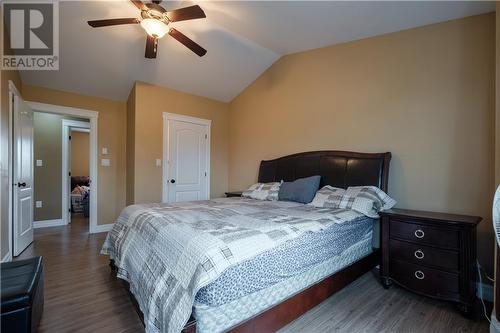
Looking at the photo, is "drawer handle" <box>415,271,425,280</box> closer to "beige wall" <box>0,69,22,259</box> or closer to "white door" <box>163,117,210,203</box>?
"white door" <box>163,117,210,203</box>

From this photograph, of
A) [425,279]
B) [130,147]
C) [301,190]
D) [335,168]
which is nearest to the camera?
[425,279]

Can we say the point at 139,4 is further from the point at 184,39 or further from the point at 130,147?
the point at 130,147

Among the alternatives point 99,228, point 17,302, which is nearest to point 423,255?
point 17,302

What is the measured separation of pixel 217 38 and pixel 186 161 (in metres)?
2.21

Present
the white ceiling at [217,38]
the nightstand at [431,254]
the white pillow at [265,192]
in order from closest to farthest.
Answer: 1. the nightstand at [431,254]
2. the white ceiling at [217,38]
3. the white pillow at [265,192]

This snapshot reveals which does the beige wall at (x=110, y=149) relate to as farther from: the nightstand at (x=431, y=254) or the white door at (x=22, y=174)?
the nightstand at (x=431, y=254)

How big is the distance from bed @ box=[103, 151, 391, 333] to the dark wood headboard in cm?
58

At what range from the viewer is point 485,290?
227 cm

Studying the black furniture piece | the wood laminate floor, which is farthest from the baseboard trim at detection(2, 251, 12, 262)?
the black furniture piece

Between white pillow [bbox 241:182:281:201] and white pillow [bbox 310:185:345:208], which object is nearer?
white pillow [bbox 310:185:345:208]

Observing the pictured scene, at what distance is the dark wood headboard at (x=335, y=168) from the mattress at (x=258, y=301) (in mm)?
993

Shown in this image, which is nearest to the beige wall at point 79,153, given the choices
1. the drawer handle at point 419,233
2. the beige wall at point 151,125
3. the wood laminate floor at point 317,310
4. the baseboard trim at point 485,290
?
the beige wall at point 151,125

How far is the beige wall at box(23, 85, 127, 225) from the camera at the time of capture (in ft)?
14.9
